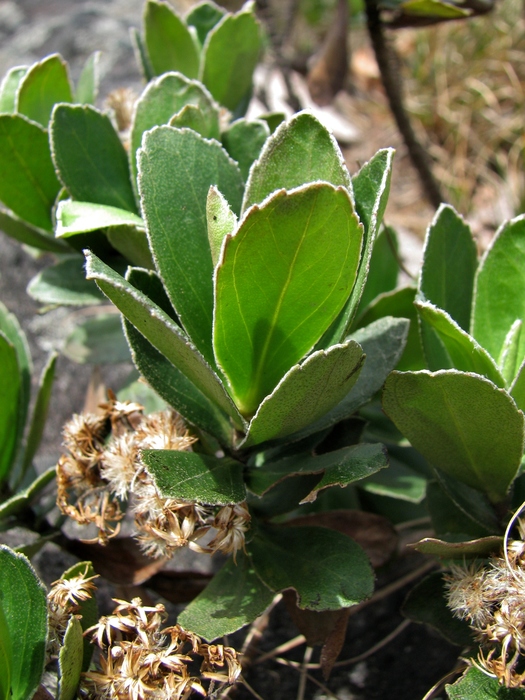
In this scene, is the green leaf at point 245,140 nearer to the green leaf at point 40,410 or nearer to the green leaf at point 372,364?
the green leaf at point 372,364

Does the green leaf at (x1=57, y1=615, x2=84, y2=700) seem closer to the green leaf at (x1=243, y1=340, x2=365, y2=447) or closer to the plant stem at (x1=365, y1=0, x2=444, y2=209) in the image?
the green leaf at (x1=243, y1=340, x2=365, y2=447)

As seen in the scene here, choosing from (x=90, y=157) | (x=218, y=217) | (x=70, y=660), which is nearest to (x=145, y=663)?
(x=70, y=660)

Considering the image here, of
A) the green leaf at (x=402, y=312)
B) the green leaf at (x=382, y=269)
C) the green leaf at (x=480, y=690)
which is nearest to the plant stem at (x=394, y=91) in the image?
the green leaf at (x=382, y=269)

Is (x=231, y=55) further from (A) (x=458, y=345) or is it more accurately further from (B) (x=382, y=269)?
(A) (x=458, y=345)

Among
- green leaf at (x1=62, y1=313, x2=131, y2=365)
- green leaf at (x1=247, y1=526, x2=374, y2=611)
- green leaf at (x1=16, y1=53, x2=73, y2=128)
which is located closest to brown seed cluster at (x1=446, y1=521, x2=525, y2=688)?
green leaf at (x1=247, y1=526, x2=374, y2=611)

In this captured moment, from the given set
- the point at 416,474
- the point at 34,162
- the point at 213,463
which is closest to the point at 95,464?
the point at 213,463
